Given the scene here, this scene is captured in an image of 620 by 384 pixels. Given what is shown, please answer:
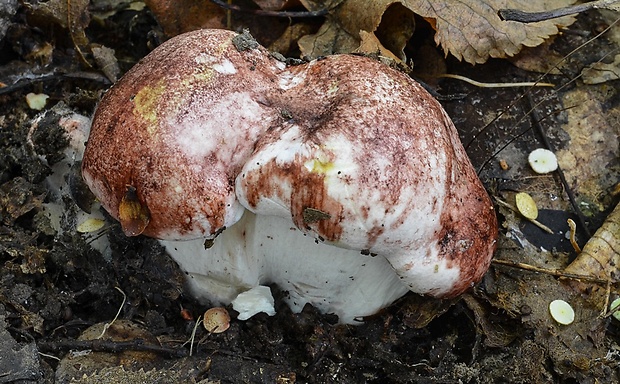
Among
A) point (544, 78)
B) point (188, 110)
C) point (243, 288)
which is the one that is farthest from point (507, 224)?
point (188, 110)


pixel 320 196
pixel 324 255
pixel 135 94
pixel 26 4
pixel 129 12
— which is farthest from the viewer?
pixel 129 12

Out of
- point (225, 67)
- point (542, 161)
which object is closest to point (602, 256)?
point (542, 161)

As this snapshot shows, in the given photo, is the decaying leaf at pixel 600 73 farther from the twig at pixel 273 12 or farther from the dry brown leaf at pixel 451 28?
the twig at pixel 273 12

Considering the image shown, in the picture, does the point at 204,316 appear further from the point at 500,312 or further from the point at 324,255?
the point at 500,312

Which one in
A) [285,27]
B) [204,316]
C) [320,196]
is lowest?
[204,316]

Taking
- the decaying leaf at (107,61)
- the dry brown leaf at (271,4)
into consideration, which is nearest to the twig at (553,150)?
the dry brown leaf at (271,4)

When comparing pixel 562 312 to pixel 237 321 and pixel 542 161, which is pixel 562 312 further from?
pixel 237 321

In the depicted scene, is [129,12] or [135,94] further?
[129,12]

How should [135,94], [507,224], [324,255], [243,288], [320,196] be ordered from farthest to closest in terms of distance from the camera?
[507,224], [243,288], [324,255], [135,94], [320,196]
